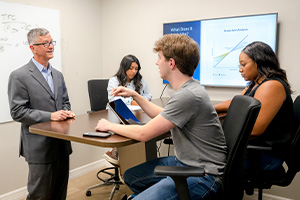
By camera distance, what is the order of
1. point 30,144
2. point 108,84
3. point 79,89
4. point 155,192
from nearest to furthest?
1. point 155,192
2. point 30,144
3. point 108,84
4. point 79,89

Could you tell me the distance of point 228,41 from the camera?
295cm

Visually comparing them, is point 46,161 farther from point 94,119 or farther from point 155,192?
point 155,192

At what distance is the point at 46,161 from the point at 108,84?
1.29m

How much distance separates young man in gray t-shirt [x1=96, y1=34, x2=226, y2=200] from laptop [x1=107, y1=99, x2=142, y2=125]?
15 centimetres

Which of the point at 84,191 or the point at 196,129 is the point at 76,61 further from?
the point at 196,129

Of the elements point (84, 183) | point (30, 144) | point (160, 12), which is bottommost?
point (84, 183)

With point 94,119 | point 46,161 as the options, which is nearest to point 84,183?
point 46,161

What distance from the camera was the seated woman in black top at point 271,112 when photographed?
1.87m

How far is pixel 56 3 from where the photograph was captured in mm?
3283

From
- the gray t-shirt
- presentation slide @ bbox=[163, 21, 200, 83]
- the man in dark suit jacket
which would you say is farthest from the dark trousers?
presentation slide @ bbox=[163, 21, 200, 83]

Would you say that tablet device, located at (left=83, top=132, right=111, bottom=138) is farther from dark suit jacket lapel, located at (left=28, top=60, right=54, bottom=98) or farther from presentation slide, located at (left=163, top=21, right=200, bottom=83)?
presentation slide, located at (left=163, top=21, right=200, bottom=83)

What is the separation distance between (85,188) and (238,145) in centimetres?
234

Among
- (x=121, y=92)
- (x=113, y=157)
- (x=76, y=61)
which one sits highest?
(x=76, y=61)

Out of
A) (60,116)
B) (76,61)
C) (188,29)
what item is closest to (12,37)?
(76,61)
